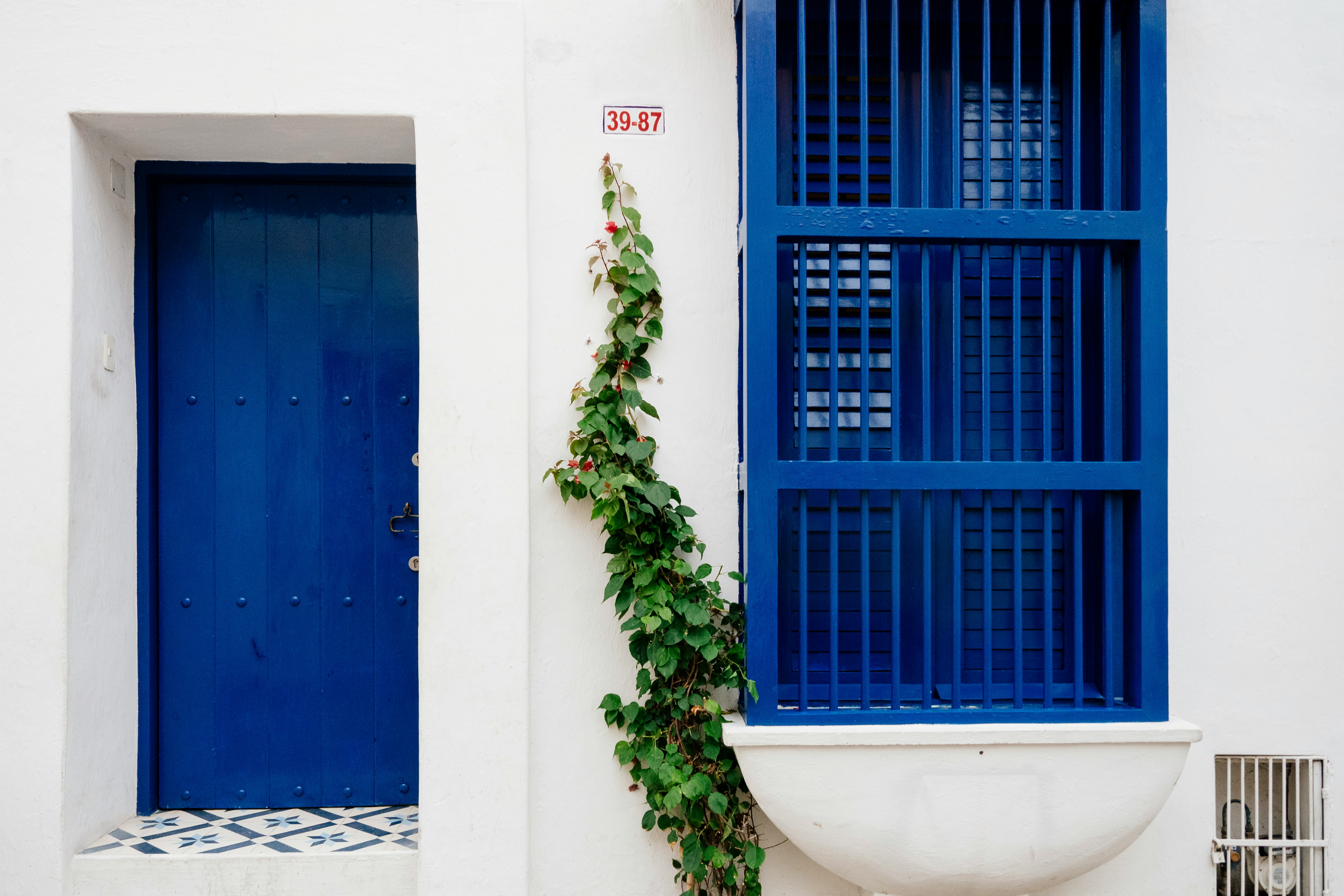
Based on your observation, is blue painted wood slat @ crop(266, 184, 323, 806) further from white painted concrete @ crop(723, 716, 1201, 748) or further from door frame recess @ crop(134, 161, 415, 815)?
white painted concrete @ crop(723, 716, 1201, 748)

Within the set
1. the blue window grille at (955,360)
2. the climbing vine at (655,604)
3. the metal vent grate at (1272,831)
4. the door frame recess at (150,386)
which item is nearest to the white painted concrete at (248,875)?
the door frame recess at (150,386)

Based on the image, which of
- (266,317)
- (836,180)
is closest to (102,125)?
(266,317)

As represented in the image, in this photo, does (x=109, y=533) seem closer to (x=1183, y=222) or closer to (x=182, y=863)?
(x=182, y=863)

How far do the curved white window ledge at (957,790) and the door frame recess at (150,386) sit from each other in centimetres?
197

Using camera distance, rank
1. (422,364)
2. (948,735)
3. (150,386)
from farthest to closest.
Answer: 1. (150,386)
2. (422,364)
3. (948,735)

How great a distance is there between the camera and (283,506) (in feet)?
9.87

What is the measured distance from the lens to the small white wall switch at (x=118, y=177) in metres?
2.86

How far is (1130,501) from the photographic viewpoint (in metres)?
2.57

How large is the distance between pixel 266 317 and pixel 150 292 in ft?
1.28

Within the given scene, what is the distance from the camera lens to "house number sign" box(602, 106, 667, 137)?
273 centimetres

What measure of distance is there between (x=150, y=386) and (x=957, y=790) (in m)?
2.85

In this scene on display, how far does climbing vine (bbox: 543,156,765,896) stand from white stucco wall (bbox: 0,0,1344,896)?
0.09 m

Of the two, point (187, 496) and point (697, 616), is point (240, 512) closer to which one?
point (187, 496)

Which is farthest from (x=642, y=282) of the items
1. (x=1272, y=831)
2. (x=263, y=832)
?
(x=1272, y=831)
